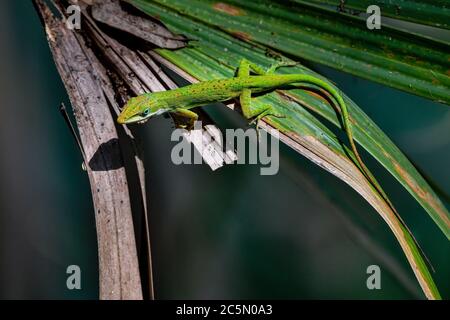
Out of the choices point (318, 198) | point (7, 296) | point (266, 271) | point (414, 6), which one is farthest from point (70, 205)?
point (414, 6)

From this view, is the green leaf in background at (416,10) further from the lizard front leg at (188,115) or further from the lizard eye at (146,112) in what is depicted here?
the lizard eye at (146,112)

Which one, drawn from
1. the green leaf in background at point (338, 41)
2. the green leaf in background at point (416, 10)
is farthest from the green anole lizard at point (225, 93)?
the green leaf in background at point (416, 10)

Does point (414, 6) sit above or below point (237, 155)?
above

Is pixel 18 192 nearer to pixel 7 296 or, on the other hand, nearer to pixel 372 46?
pixel 7 296

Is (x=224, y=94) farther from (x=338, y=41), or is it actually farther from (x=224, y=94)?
(x=338, y=41)

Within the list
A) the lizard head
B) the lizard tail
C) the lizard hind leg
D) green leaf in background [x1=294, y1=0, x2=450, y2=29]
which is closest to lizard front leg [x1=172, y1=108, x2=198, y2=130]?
the lizard head

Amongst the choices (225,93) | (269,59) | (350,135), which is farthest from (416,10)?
(225,93)
